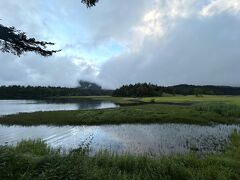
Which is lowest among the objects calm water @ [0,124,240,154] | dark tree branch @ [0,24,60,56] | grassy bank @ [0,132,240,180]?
calm water @ [0,124,240,154]

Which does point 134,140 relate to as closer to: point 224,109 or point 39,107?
point 224,109

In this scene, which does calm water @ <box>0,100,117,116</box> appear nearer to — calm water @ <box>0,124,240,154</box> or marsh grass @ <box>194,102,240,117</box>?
calm water @ <box>0,124,240,154</box>

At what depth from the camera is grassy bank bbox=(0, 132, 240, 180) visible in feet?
33.0

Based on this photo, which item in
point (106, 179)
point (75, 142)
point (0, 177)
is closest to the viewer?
point (0, 177)

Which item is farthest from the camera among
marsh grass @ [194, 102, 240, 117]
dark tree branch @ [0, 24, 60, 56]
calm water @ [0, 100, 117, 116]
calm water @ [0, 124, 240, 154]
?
calm water @ [0, 100, 117, 116]

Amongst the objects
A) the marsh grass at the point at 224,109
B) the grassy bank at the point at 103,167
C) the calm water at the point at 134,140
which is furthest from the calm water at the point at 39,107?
the grassy bank at the point at 103,167

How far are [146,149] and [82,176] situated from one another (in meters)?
13.9

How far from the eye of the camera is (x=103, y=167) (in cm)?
1416

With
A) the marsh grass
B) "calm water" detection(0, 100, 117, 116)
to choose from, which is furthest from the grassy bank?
"calm water" detection(0, 100, 117, 116)

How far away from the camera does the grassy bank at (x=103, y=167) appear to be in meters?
10.0

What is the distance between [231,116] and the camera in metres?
48.8

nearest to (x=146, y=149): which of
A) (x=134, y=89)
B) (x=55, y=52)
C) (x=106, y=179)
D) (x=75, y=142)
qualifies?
(x=75, y=142)

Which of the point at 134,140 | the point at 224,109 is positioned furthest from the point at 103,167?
the point at 224,109

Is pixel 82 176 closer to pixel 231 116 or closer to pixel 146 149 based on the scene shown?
pixel 146 149
